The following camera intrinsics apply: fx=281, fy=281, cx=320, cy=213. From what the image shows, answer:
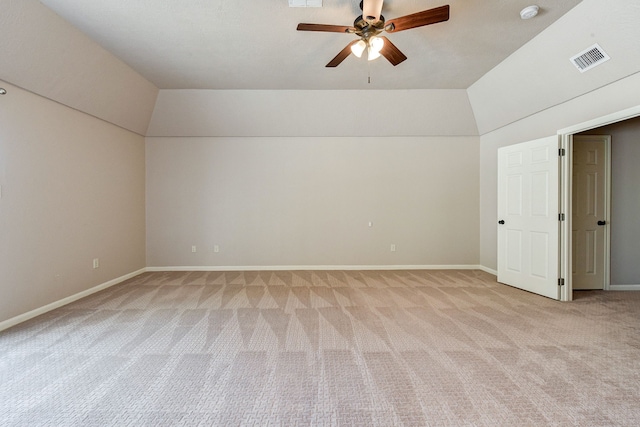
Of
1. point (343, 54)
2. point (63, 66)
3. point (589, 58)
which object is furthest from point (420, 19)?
point (63, 66)

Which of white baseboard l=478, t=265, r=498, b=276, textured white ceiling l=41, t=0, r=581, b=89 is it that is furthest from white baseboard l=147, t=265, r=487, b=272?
textured white ceiling l=41, t=0, r=581, b=89

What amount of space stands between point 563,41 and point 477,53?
95 centimetres

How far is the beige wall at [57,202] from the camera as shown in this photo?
321 cm

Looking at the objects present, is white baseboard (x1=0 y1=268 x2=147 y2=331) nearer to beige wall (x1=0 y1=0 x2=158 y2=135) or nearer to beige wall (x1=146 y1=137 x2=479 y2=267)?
beige wall (x1=146 y1=137 x2=479 y2=267)

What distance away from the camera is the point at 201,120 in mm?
5531

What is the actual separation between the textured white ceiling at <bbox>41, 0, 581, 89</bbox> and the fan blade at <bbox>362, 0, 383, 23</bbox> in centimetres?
45

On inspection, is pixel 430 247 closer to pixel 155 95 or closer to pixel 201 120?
pixel 201 120

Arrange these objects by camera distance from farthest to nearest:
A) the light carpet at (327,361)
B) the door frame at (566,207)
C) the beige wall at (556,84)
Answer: the door frame at (566,207) < the beige wall at (556,84) < the light carpet at (327,361)

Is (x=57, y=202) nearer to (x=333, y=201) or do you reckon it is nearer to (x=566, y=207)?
(x=333, y=201)

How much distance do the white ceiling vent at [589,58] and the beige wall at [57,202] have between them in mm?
6479

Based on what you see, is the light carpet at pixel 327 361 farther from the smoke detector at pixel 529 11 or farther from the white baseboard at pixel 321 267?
the smoke detector at pixel 529 11

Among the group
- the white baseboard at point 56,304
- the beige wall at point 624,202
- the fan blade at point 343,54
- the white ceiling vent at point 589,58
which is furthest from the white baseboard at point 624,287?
the white baseboard at point 56,304

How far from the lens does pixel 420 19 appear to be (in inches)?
98.6

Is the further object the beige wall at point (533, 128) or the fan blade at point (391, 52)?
the beige wall at point (533, 128)
